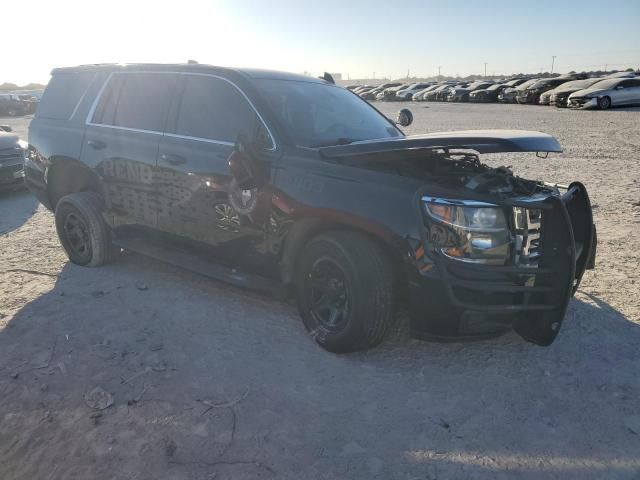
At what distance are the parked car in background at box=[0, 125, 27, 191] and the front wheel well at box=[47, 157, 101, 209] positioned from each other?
159 inches

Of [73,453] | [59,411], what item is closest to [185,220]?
[59,411]

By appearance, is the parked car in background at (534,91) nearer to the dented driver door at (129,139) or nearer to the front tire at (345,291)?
the dented driver door at (129,139)

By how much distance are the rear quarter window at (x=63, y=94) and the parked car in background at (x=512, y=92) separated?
32070 millimetres

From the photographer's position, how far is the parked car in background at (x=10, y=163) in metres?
8.71

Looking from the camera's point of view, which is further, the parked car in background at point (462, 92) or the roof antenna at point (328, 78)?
the parked car in background at point (462, 92)

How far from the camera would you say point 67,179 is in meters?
5.29

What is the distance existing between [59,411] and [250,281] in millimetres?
1481

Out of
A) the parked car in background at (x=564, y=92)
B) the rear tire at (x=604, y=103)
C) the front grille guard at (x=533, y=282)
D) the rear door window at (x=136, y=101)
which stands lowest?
the front grille guard at (x=533, y=282)

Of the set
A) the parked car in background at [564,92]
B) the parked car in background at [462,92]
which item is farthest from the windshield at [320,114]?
the parked car in background at [462,92]

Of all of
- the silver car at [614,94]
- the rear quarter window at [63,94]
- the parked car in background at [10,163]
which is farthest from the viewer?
the silver car at [614,94]

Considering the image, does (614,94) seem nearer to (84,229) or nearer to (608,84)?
(608,84)

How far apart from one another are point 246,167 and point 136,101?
1.72 m

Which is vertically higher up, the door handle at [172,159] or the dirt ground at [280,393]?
the door handle at [172,159]

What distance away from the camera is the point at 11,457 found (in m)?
2.51
